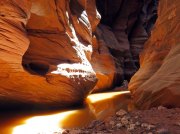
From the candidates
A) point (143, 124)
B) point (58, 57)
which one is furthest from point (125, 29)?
point (143, 124)

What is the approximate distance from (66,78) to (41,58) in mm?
1041

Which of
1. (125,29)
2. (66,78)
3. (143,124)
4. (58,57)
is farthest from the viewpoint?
(125,29)

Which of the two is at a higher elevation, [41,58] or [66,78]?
[41,58]

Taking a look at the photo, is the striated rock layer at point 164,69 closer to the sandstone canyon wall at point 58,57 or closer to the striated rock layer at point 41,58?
the sandstone canyon wall at point 58,57

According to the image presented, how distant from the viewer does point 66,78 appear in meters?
7.07

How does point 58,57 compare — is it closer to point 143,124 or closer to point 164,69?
point 164,69

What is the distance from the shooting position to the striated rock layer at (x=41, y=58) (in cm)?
550

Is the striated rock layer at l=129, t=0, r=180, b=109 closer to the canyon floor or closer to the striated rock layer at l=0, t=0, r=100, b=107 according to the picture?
the canyon floor

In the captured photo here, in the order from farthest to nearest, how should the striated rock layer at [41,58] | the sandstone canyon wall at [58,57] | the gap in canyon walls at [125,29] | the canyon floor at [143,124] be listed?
1. the gap in canyon walls at [125,29]
2. the striated rock layer at [41,58]
3. the sandstone canyon wall at [58,57]
4. the canyon floor at [143,124]

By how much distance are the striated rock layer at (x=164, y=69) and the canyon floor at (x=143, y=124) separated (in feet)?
1.95

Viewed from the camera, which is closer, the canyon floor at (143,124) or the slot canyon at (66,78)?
the canyon floor at (143,124)

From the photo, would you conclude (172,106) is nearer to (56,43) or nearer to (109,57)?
(56,43)

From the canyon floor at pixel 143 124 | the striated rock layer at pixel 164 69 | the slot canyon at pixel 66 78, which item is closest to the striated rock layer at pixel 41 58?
the slot canyon at pixel 66 78

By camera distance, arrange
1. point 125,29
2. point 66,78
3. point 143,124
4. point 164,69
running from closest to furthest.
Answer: point 143,124 → point 164,69 → point 66,78 → point 125,29
